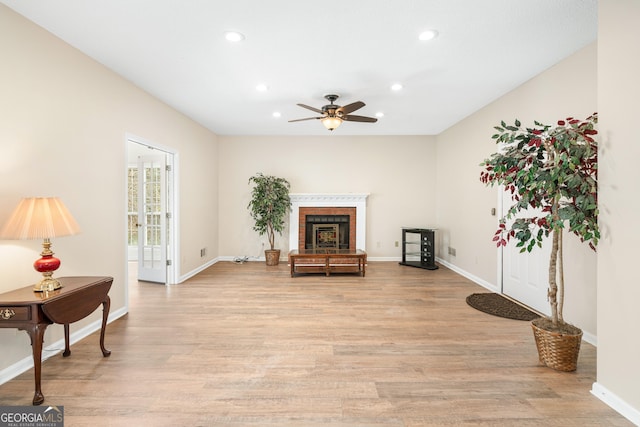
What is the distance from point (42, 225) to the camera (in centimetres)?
203

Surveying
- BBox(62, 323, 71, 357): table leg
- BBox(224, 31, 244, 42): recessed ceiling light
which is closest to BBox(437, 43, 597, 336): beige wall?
BBox(224, 31, 244, 42): recessed ceiling light

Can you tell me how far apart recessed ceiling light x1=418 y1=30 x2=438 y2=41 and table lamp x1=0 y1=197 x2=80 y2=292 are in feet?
10.3

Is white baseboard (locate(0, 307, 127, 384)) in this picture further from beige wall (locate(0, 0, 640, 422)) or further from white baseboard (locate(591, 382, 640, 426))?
white baseboard (locate(591, 382, 640, 426))

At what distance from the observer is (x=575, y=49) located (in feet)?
9.46

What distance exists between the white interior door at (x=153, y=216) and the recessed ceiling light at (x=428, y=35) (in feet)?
12.9

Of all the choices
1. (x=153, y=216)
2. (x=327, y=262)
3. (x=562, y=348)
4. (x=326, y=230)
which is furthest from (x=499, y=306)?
(x=153, y=216)

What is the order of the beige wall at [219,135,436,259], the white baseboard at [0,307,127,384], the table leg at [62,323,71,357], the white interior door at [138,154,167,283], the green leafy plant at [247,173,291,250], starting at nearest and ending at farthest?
the white baseboard at [0,307,127,384] → the table leg at [62,323,71,357] → the white interior door at [138,154,167,283] → the green leafy plant at [247,173,291,250] → the beige wall at [219,135,436,259]

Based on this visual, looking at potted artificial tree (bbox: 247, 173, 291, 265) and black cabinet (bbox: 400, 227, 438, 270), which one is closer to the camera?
black cabinet (bbox: 400, 227, 438, 270)

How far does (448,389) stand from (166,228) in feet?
14.3

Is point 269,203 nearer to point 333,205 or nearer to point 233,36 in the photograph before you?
point 333,205

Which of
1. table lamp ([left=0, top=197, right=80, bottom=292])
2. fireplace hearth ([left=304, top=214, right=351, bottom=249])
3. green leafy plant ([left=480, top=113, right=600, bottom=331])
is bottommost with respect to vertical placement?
fireplace hearth ([left=304, top=214, right=351, bottom=249])

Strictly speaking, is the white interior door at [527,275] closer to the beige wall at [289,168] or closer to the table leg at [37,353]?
the beige wall at [289,168]

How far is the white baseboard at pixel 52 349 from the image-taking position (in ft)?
7.09

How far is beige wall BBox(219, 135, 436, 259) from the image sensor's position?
6523 millimetres
